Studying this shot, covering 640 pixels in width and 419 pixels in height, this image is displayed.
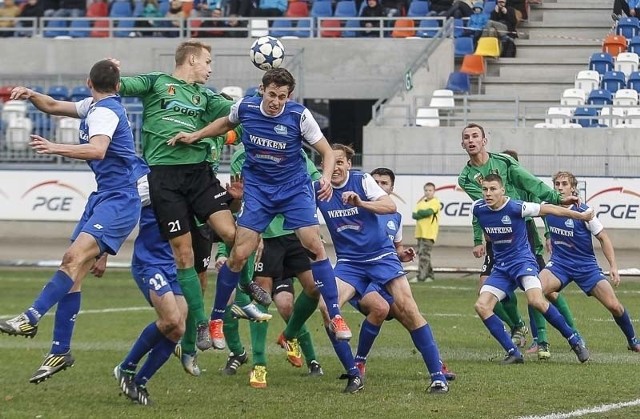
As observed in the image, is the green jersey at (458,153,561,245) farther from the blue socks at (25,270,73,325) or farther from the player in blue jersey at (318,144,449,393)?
the blue socks at (25,270,73,325)

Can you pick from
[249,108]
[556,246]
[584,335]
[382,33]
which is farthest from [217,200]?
[382,33]

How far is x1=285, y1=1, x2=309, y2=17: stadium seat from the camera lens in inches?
1442

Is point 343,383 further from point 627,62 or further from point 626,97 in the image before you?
point 627,62

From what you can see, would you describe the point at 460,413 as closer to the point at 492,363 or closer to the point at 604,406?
the point at 604,406

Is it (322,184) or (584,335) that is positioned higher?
(322,184)

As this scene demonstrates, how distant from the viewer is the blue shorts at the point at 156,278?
10.9 metres

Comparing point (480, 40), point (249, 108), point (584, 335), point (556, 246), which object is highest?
point (480, 40)

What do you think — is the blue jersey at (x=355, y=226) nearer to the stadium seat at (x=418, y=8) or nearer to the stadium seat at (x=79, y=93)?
the stadium seat at (x=79, y=93)

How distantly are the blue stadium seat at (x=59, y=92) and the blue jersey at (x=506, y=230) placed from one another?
70.0 ft

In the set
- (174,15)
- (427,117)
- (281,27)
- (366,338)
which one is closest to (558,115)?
(427,117)

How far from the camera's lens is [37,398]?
442 inches

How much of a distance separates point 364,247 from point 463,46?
2343cm

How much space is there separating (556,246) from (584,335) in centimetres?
164

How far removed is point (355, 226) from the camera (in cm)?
1238
